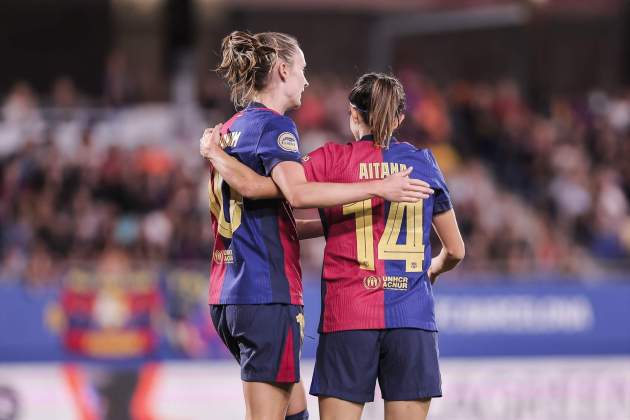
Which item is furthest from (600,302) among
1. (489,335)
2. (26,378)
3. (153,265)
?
(26,378)

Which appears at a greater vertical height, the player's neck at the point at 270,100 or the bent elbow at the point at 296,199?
the player's neck at the point at 270,100

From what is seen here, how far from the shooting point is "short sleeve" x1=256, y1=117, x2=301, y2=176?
3990 mm

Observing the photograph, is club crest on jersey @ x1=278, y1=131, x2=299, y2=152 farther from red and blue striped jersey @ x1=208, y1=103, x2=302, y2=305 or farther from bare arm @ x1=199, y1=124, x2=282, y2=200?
bare arm @ x1=199, y1=124, x2=282, y2=200

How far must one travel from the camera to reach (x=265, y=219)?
4.08 metres

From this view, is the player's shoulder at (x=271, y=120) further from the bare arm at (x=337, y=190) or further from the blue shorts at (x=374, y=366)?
the blue shorts at (x=374, y=366)

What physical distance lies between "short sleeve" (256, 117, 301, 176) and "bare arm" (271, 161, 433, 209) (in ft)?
0.15

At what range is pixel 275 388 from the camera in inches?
158

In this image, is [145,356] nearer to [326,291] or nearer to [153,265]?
[153,265]

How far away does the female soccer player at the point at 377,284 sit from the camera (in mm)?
4051

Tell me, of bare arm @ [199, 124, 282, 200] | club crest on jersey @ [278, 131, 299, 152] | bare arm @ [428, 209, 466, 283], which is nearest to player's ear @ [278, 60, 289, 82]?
club crest on jersey @ [278, 131, 299, 152]

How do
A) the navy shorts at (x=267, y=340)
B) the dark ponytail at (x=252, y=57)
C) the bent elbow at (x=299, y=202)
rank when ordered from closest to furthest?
the bent elbow at (x=299, y=202) < the navy shorts at (x=267, y=340) < the dark ponytail at (x=252, y=57)

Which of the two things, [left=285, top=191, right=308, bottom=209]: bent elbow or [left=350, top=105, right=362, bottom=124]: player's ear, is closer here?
[left=285, top=191, right=308, bottom=209]: bent elbow

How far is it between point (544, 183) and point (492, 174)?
29.4 inches

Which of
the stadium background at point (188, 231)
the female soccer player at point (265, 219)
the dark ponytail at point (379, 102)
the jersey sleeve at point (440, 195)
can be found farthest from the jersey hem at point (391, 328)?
the stadium background at point (188, 231)
